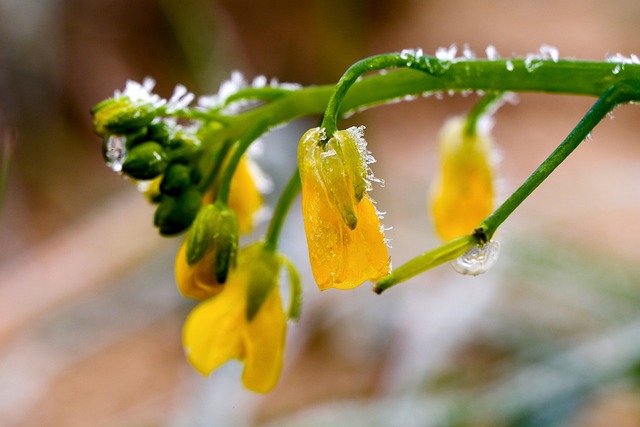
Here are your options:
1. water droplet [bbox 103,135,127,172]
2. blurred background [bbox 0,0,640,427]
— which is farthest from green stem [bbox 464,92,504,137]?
blurred background [bbox 0,0,640,427]

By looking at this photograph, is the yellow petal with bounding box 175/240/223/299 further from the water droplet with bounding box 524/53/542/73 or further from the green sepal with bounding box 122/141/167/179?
the water droplet with bounding box 524/53/542/73

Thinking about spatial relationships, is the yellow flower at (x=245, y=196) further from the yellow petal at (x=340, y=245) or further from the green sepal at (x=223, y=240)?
the yellow petal at (x=340, y=245)

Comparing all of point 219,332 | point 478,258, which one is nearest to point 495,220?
point 478,258

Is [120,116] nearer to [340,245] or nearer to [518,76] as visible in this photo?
[340,245]

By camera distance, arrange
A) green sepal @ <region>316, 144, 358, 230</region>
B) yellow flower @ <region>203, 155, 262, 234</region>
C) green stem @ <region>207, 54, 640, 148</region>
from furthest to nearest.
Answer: yellow flower @ <region>203, 155, 262, 234</region> → green stem @ <region>207, 54, 640, 148</region> → green sepal @ <region>316, 144, 358, 230</region>

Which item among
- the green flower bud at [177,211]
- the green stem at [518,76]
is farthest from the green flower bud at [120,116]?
the green stem at [518,76]

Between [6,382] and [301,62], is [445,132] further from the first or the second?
[301,62]
